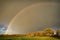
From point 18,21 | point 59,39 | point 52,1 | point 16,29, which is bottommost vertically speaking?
point 59,39

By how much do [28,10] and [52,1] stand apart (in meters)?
0.47

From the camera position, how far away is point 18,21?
233 centimetres

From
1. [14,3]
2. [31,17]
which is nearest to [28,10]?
[31,17]

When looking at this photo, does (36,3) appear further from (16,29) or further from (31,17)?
(16,29)

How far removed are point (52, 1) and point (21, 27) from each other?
0.74 metres

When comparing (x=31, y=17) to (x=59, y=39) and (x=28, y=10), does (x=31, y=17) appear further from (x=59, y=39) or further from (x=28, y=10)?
(x=59, y=39)

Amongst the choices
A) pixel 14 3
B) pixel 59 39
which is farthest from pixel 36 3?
pixel 59 39

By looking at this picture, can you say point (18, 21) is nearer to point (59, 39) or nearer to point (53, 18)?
point (53, 18)

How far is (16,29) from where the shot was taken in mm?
2291

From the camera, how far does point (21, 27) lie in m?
2.30

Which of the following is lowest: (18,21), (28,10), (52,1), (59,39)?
(59,39)

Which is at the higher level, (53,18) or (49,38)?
(53,18)

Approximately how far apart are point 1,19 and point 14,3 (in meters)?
0.38

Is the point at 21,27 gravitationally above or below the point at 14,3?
below
